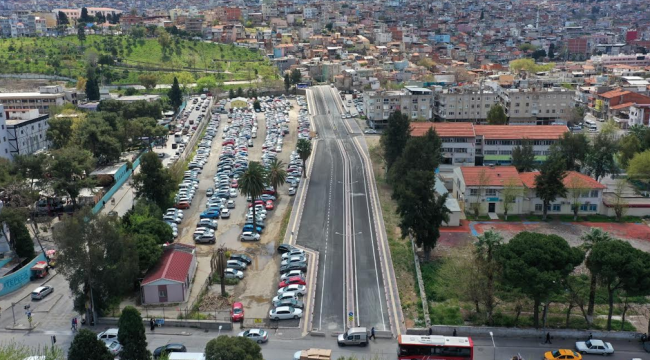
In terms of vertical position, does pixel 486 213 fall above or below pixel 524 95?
below

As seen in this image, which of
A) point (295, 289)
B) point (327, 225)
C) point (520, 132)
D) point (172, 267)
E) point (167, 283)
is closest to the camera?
point (167, 283)

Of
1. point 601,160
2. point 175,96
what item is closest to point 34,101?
point 175,96

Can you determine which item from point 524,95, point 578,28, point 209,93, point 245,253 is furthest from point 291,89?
point 578,28

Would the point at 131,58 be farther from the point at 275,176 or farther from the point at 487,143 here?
the point at 487,143

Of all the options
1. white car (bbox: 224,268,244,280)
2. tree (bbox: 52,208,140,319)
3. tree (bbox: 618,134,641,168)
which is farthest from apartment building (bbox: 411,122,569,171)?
tree (bbox: 52,208,140,319)

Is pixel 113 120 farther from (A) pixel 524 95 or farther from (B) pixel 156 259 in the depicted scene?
(A) pixel 524 95

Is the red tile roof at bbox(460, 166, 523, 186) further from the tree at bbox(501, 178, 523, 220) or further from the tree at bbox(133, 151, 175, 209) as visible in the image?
the tree at bbox(133, 151, 175, 209)
